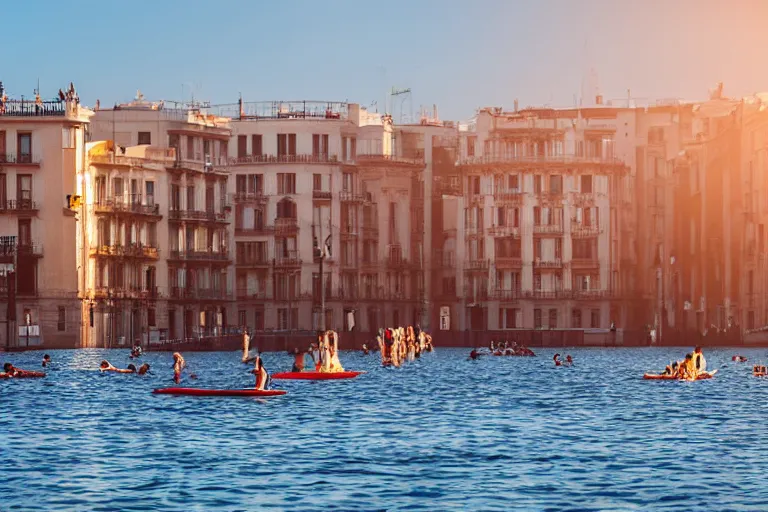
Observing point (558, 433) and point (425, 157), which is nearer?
point (558, 433)

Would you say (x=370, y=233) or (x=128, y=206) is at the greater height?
(x=128, y=206)

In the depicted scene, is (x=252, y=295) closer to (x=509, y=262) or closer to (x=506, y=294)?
(x=506, y=294)

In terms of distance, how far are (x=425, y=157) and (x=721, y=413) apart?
111217 millimetres

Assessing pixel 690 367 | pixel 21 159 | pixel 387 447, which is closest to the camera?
pixel 387 447

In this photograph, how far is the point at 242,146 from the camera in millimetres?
160250

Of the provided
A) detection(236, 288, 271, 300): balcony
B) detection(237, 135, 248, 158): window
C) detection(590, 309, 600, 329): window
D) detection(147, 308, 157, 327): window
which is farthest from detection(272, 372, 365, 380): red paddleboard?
detection(590, 309, 600, 329): window

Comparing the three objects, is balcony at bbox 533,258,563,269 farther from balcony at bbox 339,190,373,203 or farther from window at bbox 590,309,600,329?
balcony at bbox 339,190,373,203

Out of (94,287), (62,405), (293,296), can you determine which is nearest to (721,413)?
(62,405)

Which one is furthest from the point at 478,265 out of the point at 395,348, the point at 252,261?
the point at 395,348

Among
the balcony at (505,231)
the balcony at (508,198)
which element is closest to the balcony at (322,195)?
the balcony at (505,231)

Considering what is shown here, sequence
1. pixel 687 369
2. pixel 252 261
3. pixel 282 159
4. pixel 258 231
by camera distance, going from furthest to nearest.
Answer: pixel 258 231 < pixel 282 159 < pixel 252 261 < pixel 687 369

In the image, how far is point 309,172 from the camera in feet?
523

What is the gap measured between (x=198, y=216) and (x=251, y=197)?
43.1ft

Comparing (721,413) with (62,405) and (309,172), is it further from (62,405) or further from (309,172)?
(309,172)
